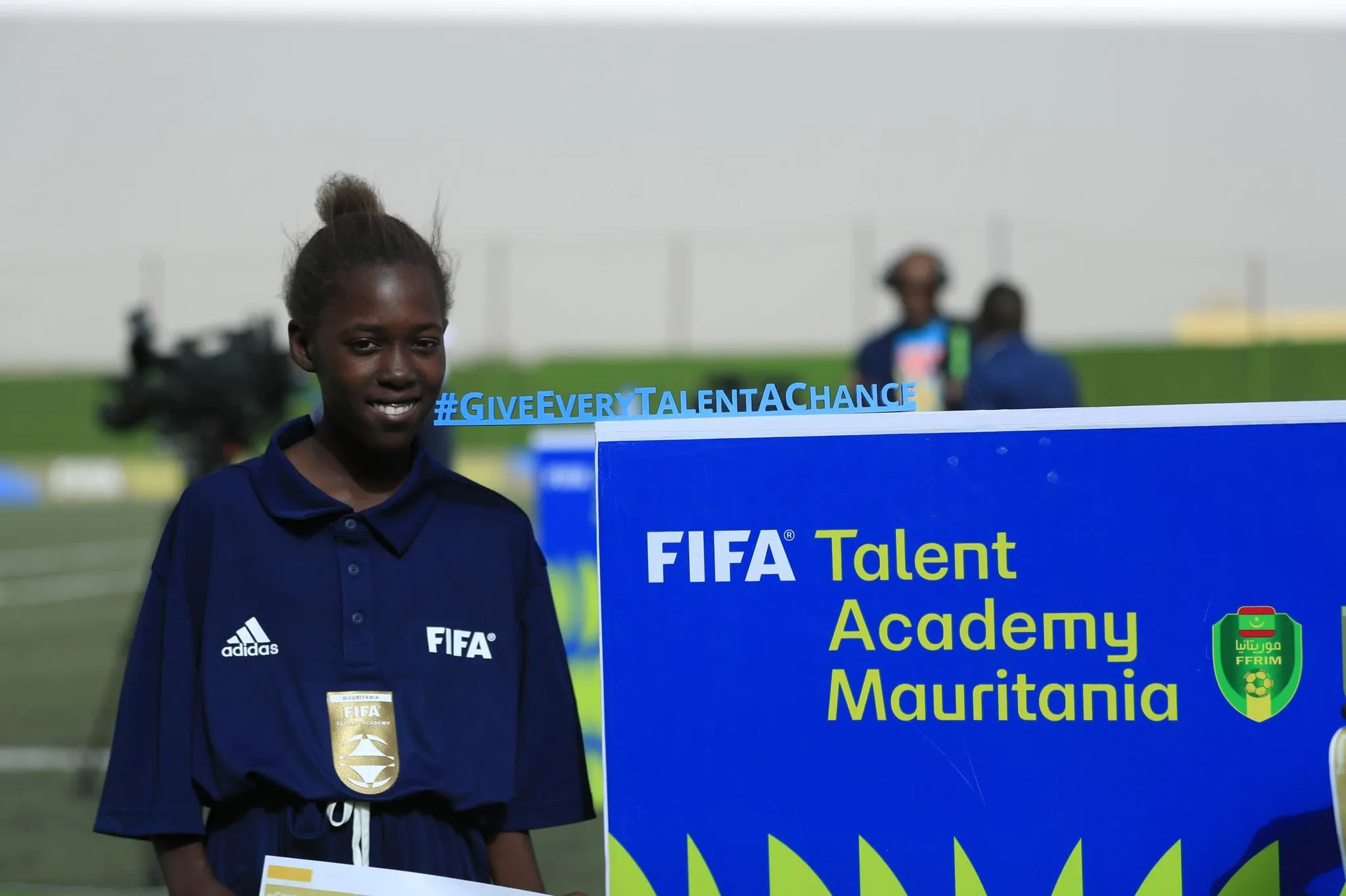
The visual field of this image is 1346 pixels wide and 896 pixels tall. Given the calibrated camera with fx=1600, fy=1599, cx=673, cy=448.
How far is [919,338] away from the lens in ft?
19.9

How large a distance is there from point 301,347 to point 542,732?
541mm

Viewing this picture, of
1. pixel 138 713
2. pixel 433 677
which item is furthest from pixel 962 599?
pixel 138 713

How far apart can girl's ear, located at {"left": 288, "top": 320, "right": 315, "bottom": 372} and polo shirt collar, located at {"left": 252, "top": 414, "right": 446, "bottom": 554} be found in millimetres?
90

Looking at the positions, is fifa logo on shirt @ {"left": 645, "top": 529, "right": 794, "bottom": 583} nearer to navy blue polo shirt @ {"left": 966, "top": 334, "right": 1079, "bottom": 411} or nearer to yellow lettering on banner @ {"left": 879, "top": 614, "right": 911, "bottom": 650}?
yellow lettering on banner @ {"left": 879, "top": 614, "right": 911, "bottom": 650}

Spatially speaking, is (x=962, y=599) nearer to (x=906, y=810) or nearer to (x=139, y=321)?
(x=906, y=810)

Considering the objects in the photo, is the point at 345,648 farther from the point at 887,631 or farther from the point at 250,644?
the point at 887,631

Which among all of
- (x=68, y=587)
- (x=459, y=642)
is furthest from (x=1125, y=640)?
(x=68, y=587)

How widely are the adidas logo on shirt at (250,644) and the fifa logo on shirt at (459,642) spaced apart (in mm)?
170

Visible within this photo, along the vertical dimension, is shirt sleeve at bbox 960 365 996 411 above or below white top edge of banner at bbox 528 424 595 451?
above

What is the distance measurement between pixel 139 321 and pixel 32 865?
166 centimetres

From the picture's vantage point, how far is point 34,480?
24.0m

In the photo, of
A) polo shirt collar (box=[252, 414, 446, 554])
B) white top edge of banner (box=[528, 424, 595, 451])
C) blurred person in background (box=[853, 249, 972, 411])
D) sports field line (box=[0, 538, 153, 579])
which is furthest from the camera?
sports field line (box=[0, 538, 153, 579])

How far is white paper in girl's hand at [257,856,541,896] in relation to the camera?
170cm

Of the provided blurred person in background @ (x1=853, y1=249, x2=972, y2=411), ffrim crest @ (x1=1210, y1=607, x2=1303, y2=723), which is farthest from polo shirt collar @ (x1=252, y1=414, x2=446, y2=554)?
blurred person in background @ (x1=853, y1=249, x2=972, y2=411)
